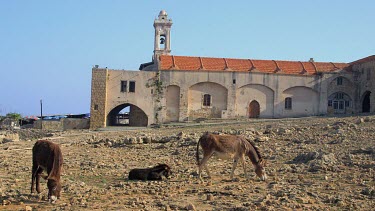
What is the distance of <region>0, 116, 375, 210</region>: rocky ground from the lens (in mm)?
8258

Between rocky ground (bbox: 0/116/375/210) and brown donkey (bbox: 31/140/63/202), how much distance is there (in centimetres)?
29

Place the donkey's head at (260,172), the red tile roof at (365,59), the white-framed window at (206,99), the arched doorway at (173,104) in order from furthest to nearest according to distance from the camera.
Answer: the red tile roof at (365,59) < the white-framed window at (206,99) < the arched doorway at (173,104) < the donkey's head at (260,172)

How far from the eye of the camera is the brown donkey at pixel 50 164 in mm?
8336

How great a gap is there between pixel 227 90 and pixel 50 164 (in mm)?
35372

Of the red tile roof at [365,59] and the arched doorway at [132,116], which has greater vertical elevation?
the red tile roof at [365,59]

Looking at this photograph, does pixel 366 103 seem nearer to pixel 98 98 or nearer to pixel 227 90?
pixel 227 90

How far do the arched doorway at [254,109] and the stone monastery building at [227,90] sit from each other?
0.05m

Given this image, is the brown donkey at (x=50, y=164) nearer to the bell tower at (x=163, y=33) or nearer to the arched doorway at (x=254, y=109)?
the arched doorway at (x=254, y=109)

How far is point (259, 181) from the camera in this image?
1080cm

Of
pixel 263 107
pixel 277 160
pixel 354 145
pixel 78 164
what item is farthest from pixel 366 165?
pixel 263 107

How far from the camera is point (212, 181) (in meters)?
10.9

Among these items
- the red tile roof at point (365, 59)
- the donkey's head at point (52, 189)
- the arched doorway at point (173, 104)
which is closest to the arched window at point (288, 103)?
the red tile roof at point (365, 59)

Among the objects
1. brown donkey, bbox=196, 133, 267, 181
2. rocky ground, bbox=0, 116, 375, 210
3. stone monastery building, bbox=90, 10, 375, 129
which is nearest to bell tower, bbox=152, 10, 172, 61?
stone monastery building, bbox=90, 10, 375, 129

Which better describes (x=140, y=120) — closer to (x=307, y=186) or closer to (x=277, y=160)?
(x=277, y=160)
